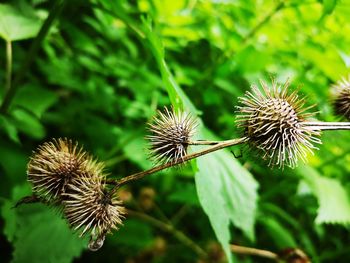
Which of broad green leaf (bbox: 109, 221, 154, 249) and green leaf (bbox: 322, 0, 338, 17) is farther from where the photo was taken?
broad green leaf (bbox: 109, 221, 154, 249)

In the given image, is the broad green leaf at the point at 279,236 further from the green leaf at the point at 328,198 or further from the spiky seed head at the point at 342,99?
the spiky seed head at the point at 342,99

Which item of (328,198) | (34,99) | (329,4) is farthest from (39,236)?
(329,4)

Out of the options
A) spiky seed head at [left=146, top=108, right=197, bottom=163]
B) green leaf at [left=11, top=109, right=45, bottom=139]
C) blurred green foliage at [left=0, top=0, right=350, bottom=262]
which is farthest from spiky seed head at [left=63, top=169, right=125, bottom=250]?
green leaf at [left=11, top=109, right=45, bottom=139]

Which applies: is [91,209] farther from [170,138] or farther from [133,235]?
A: [133,235]

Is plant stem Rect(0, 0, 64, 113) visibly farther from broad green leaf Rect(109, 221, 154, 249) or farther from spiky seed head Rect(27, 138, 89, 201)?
broad green leaf Rect(109, 221, 154, 249)

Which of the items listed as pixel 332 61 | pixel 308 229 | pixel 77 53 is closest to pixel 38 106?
pixel 77 53

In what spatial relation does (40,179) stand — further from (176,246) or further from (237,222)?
(176,246)
